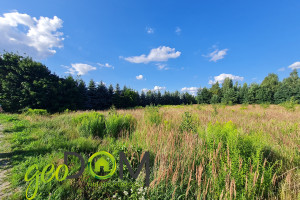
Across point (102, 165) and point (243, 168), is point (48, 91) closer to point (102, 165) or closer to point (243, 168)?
point (102, 165)

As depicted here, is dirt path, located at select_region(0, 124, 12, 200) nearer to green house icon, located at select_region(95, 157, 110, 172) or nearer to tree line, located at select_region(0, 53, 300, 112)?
green house icon, located at select_region(95, 157, 110, 172)

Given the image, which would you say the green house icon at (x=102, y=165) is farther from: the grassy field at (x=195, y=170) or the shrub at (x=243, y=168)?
the shrub at (x=243, y=168)

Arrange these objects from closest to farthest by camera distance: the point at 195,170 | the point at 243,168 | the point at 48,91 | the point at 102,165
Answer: the point at 243,168 → the point at 195,170 → the point at 102,165 → the point at 48,91

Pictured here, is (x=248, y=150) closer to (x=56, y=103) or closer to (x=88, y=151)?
(x=88, y=151)

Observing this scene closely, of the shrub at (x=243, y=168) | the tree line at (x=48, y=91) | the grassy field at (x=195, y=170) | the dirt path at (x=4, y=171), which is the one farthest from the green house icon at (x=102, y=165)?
the tree line at (x=48, y=91)

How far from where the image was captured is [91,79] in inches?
949

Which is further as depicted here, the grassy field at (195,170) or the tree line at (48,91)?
the tree line at (48,91)

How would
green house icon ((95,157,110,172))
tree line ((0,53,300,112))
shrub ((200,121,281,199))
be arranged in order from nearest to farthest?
shrub ((200,121,281,199)) < green house icon ((95,157,110,172)) < tree line ((0,53,300,112))

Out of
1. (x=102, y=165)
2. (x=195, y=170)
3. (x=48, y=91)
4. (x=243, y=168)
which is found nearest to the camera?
(x=243, y=168)

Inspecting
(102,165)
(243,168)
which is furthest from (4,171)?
(243,168)

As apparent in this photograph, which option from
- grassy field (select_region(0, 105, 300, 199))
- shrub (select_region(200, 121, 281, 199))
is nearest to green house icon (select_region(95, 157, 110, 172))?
grassy field (select_region(0, 105, 300, 199))

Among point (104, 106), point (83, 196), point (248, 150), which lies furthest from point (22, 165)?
point (104, 106)

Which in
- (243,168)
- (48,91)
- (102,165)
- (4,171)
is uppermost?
(48,91)

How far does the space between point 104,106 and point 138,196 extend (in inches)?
988
